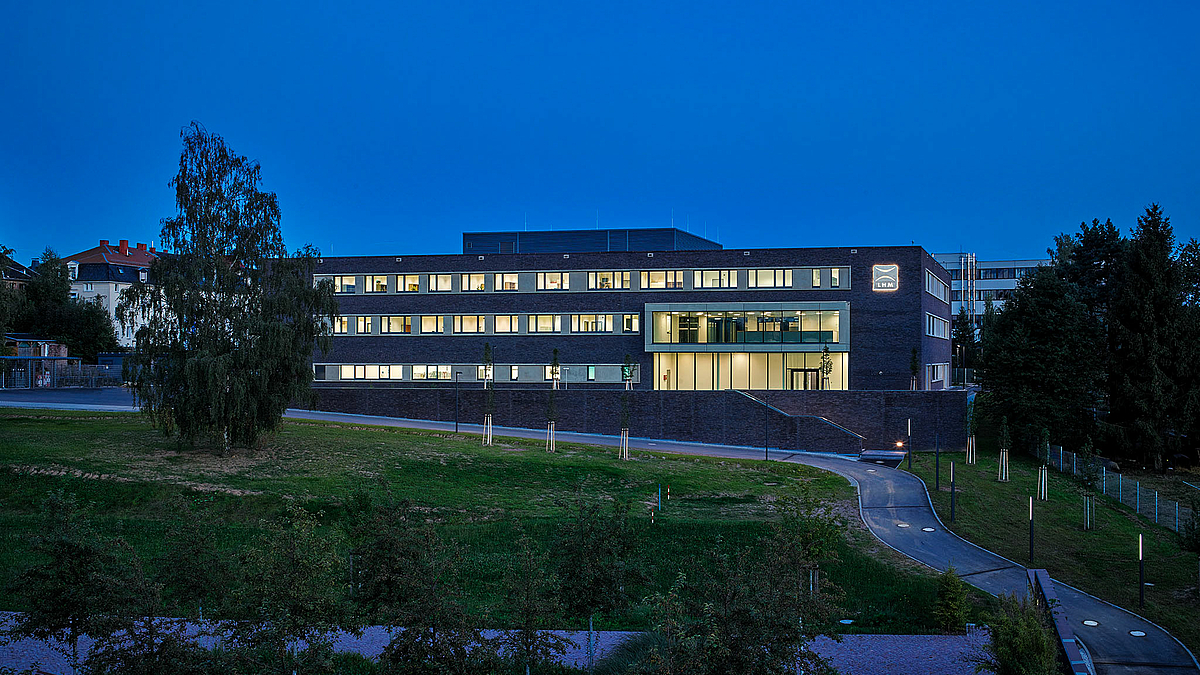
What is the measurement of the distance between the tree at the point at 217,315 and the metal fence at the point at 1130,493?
33.0m

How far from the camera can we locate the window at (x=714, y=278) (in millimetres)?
58219

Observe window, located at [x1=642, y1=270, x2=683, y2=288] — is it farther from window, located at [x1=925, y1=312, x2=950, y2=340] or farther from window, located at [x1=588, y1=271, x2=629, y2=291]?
window, located at [x1=925, y1=312, x2=950, y2=340]

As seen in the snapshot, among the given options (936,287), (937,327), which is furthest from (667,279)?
(937,327)

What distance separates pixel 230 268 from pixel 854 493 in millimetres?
26826

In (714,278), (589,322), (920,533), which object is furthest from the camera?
(589,322)

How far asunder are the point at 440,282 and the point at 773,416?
91.4 feet

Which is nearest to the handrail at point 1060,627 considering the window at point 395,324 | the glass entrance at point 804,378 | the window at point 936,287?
the glass entrance at point 804,378

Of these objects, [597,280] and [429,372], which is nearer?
[597,280]

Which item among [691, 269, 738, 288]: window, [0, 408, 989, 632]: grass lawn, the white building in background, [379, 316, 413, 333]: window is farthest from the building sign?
the white building in background

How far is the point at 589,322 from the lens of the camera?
59.1 metres

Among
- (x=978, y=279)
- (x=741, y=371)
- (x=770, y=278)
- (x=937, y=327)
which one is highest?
(x=978, y=279)

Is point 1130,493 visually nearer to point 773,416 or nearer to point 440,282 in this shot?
point 773,416

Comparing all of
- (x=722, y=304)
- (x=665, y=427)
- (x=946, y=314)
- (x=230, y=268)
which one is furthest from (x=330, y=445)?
(x=946, y=314)

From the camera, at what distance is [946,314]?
72.1 meters
